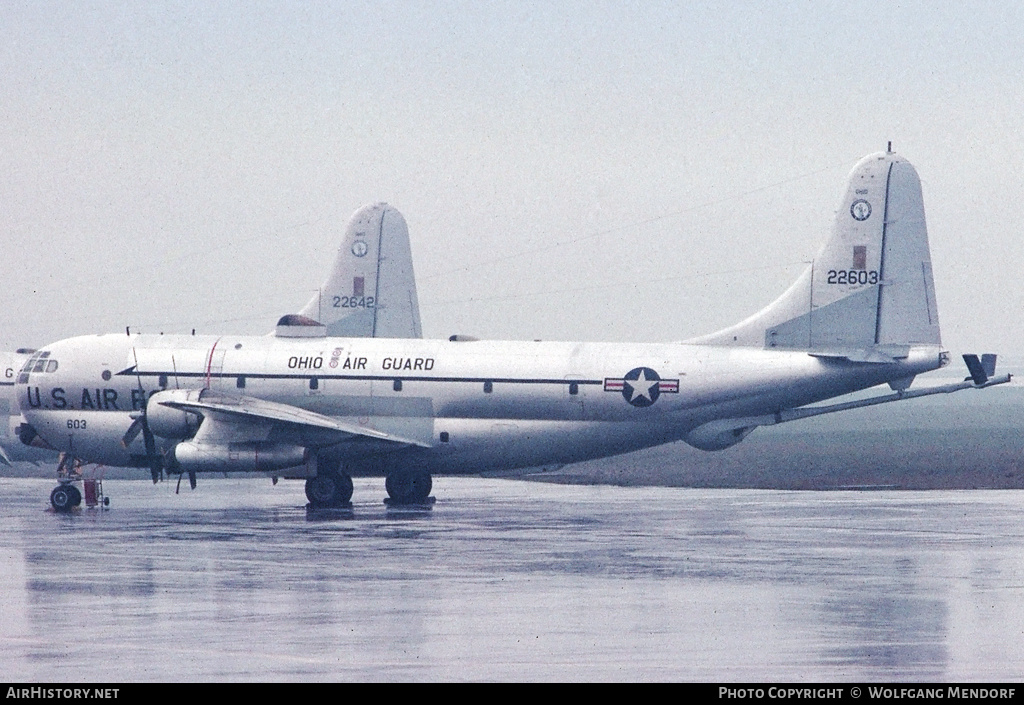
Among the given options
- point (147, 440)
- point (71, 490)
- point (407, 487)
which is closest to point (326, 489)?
point (407, 487)

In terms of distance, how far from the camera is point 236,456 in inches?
1766

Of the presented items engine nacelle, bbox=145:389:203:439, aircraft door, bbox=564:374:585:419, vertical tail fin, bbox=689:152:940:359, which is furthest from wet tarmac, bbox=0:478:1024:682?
vertical tail fin, bbox=689:152:940:359

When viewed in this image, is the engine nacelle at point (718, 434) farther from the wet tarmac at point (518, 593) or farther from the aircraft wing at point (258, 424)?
the aircraft wing at point (258, 424)

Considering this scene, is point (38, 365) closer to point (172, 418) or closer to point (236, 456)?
point (172, 418)

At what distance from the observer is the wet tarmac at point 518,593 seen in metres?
19.1

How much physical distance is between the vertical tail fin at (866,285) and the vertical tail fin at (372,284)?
23.8m

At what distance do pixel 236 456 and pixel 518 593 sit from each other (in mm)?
20427

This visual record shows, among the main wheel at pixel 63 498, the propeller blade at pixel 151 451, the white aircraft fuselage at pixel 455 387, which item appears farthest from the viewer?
the propeller blade at pixel 151 451

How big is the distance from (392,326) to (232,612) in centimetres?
4429

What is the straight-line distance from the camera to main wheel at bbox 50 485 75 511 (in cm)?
4497

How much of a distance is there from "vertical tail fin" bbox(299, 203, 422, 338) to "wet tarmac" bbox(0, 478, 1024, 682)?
22.9 m

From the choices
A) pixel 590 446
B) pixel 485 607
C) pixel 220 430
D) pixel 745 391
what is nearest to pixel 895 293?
pixel 745 391

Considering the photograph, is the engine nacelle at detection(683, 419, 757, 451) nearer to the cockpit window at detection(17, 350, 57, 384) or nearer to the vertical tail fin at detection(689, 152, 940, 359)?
the vertical tail fin at detection(689, 152, 940, 359)

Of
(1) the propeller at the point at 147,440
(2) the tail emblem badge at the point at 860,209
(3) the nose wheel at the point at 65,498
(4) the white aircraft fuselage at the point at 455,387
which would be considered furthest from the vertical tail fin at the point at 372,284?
(2) the tail emblem badge at the point at 860,209
